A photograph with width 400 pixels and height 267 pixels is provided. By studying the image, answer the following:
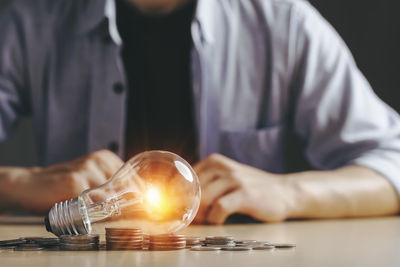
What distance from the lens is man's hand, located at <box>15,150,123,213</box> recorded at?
934 mm

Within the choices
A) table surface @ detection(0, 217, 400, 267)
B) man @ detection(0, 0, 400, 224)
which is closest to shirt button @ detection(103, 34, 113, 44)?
man @ detection(0, 0, 400, 224)

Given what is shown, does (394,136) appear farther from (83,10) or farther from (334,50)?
(83,10)

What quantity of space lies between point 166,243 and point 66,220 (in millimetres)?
110

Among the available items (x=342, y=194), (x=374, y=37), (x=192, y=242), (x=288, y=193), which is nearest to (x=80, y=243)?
(x=192, y=242)

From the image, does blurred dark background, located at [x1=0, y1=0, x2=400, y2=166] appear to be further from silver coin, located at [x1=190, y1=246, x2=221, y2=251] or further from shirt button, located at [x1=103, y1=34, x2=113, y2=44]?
silver coin, located at [x1=190, y1=246, x2=221, y2=251]

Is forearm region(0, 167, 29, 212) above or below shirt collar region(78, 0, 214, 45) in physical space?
below

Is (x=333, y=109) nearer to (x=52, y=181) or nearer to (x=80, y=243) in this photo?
(x=52, y=181)

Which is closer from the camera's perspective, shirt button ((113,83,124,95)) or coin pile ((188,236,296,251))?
coin pile ((188,236,296,251))

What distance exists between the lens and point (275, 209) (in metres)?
0.92

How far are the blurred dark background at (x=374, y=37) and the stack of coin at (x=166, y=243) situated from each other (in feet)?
4.90

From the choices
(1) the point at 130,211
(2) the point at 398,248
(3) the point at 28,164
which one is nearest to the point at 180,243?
(1) the point at 130,211

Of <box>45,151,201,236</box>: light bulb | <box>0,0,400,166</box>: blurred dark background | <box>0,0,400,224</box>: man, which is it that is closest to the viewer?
<box>45,151,201,236</box>: light bulb

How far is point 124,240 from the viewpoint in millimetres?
552

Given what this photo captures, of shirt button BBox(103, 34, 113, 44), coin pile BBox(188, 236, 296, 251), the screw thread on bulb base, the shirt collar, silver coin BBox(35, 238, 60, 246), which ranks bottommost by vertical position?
coin pile BBox(188, 236, 296, 251)
